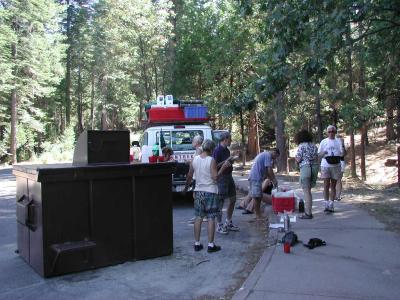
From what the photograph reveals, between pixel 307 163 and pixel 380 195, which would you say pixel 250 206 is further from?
pixel 380 195

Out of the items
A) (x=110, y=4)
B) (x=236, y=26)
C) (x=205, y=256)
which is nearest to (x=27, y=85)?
(x=110, y=4)

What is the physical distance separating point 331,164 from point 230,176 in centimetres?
228

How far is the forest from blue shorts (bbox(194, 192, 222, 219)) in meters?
1.47

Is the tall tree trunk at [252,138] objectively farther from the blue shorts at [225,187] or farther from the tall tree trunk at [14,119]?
the blue shorts at [225,187]

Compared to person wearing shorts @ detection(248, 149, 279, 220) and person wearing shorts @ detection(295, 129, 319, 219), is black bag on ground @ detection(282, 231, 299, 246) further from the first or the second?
person wearing shorts @ detection(248, 149, 279, 220)

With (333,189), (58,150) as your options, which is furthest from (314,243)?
(58,150)

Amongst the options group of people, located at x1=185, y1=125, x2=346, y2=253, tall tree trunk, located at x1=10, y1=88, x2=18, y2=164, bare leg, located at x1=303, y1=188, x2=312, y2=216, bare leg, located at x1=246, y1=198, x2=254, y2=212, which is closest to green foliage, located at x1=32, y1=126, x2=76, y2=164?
tall tree trunk, located at x1=10, y1=88, x2=18, y2=164

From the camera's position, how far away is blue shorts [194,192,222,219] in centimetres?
722

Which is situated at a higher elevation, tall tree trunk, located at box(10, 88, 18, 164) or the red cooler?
tall tree trunk, located at box(10, 88, 18, 164)

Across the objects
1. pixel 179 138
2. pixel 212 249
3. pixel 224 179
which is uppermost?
pixel 179 138

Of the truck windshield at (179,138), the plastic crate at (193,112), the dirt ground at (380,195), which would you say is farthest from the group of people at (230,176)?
the plastic crate at (193,112)

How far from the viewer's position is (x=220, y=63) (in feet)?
85.8

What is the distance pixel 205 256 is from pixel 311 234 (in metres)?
1.82

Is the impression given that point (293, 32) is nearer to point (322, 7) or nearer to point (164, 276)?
point (322, 7)
